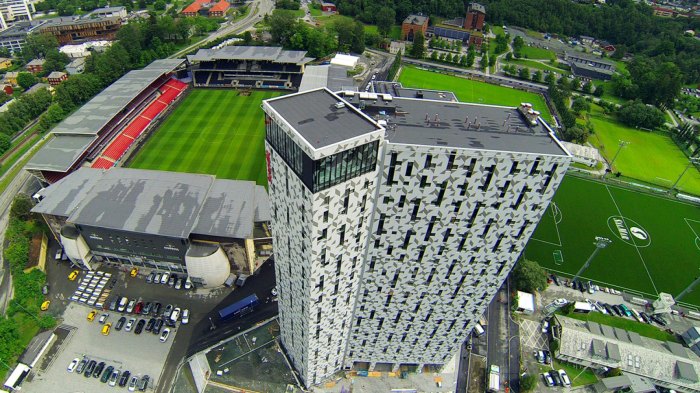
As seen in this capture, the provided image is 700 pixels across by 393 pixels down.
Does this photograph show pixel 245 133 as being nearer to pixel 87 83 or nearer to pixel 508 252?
pixel 87 83

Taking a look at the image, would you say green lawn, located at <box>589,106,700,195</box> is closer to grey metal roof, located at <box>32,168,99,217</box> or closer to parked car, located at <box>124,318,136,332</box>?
parked car, located at <box>124,318,136,332</box>

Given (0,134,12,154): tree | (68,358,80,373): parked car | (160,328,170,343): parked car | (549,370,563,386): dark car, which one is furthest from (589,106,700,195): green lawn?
(0,134,12,154): tree

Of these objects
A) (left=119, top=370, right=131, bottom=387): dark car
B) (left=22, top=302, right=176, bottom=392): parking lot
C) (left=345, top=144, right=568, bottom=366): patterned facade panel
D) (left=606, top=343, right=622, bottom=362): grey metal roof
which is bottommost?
(left=22, top=302, right=176, bottom=392): parking lot

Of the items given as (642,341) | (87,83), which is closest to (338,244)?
(642,341)

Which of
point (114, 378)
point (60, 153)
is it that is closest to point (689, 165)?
point (114, 378)

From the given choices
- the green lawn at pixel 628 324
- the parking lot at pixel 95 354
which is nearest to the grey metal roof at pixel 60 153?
the parking lot at pixel 95 354

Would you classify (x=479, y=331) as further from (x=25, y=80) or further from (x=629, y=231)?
(x=25, y=80)

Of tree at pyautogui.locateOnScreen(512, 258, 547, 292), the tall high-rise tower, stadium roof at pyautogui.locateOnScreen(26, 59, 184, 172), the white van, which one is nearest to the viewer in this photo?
the tall high-rise tower
